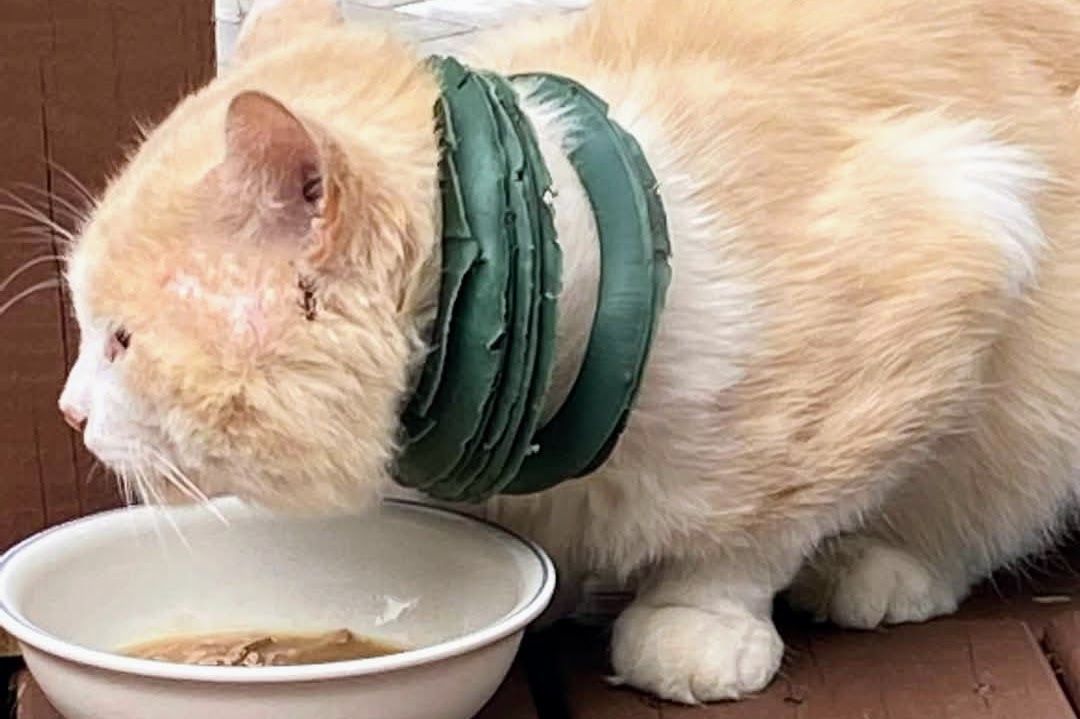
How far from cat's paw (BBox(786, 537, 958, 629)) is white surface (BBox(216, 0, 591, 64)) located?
2.17 feet

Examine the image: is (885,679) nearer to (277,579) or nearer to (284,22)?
(277,579)

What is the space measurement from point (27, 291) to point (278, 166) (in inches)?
14.4

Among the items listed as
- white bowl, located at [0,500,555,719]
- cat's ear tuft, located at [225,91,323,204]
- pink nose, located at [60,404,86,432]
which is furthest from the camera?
white bowl, located at [0,500,555,719]

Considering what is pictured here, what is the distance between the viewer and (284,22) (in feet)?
4.02

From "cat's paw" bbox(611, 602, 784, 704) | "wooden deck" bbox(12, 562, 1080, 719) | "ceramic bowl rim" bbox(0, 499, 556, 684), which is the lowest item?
"wooden deck" bbox(12, 562, 1080, 719)

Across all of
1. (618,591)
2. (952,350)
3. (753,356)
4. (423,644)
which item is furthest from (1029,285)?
(423,644)

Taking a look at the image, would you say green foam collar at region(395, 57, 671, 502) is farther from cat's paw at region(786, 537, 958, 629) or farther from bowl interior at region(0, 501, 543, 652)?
cat's paw at region(786, 537, 958, 629)

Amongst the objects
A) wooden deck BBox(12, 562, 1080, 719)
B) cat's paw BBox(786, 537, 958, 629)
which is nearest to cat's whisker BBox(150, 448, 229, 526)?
wooden deck BBox(12, 562, 1080, 719)

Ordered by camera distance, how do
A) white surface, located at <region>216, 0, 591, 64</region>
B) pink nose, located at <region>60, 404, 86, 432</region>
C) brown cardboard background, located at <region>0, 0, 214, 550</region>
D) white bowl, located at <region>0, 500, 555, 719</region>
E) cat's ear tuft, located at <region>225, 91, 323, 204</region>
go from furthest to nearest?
white surface, located at <region>216, 0, 591, 64</region>
brown cardboard background, located at <region>0, 0, 214, 550</region>
white bowl, located at <region>0, 500, 555, 719</region>
pink nose, located at <region>60, 404, 86, 432</region>
cat's ear tuft, located at <region>225, 91, 323, 204</region>

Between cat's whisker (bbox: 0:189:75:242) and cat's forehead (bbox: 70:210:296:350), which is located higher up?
cat's forehead (bbox: 70:210:296:350)

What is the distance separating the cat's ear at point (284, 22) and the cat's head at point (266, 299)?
0.40 feet

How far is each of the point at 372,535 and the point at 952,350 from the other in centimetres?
37

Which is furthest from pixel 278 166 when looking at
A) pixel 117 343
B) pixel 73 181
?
pixel 73 181

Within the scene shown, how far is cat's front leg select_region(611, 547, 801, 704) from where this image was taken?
124 cm
